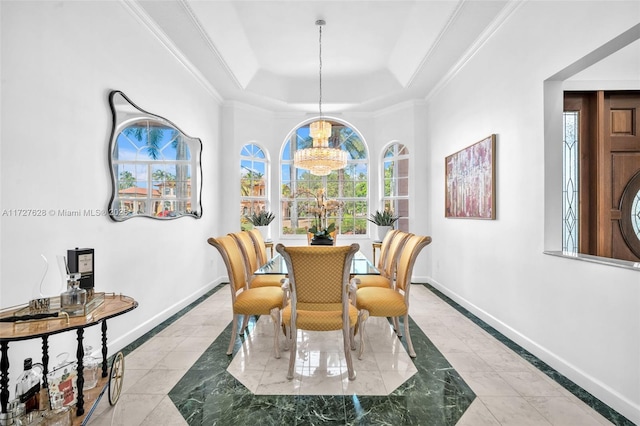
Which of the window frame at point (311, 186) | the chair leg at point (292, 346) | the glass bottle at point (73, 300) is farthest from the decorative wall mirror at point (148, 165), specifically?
the window frame at point (311, 186)

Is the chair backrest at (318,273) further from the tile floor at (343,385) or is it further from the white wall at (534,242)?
the white wall at (534,242)

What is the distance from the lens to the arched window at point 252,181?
226 inches

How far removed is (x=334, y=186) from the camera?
6.25 meters

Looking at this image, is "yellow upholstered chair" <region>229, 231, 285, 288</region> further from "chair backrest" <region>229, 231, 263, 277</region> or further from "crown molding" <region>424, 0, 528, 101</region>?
"crown molding" <region>424, 0, 528, 101</region>

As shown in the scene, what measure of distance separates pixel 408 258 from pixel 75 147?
9.26ft

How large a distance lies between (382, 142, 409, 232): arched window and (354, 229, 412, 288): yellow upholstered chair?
217cm

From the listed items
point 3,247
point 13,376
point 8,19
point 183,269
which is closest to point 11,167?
point 3,247

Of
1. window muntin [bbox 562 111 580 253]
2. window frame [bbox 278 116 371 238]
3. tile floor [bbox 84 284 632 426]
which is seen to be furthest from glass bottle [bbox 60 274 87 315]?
window frame [bbox 278 116 371 238]

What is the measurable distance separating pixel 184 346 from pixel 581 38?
4.06 metres

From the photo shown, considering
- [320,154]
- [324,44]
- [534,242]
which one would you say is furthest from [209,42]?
[534,242]

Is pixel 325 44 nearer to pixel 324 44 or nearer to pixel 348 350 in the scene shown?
pixel 324 44

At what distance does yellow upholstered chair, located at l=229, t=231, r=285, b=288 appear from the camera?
3088 mm

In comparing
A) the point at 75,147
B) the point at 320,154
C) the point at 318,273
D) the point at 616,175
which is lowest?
the point at 318,273

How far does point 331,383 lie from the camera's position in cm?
223
